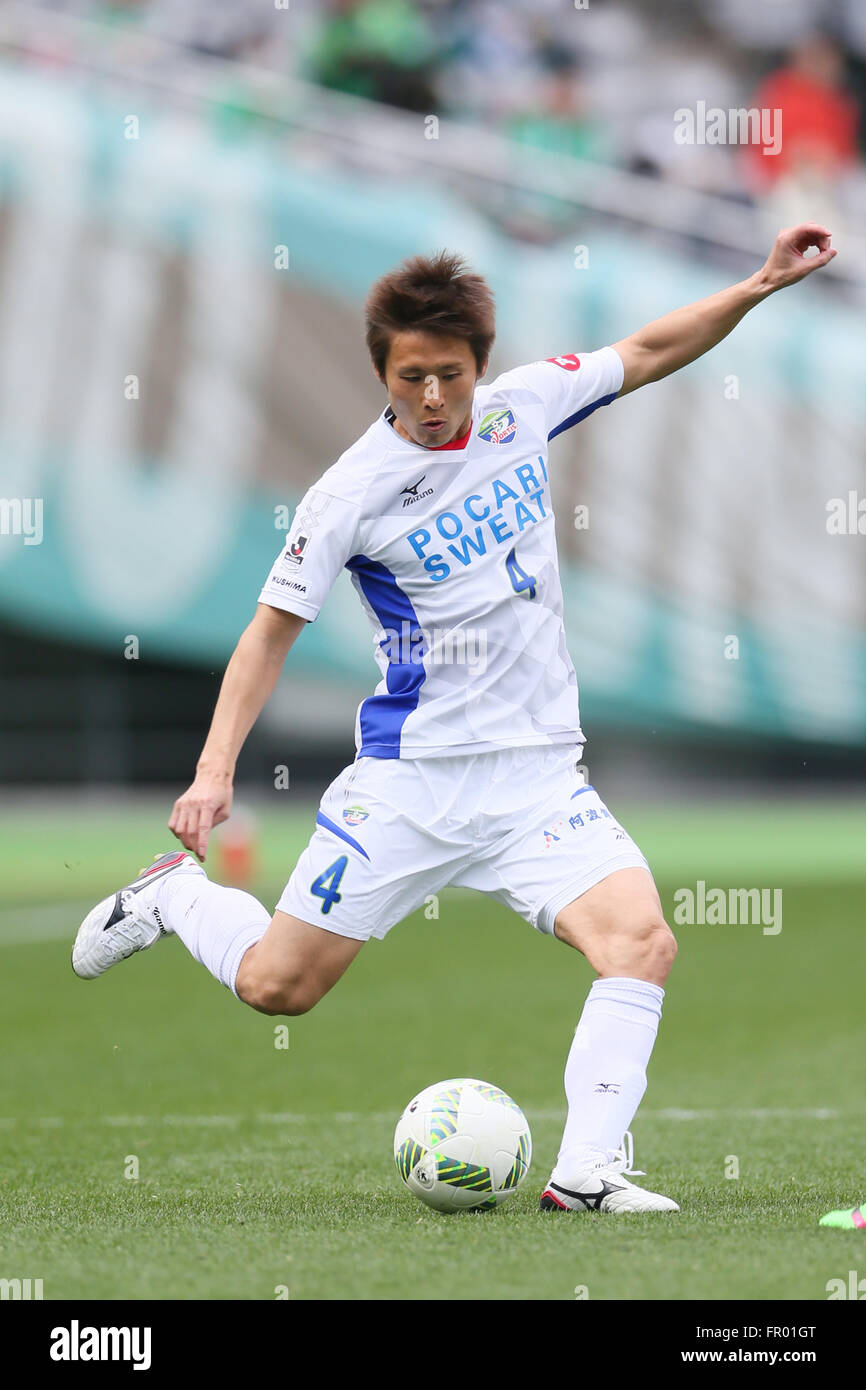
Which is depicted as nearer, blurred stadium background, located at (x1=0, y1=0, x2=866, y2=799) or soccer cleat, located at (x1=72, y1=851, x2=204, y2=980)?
soccer cleat, located at (x1=72, y1=851, x2=204, y2=980)

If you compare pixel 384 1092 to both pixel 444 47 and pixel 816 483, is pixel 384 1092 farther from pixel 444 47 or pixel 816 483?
pixel 444 47

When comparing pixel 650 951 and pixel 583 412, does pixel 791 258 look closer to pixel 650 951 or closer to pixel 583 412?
pixel 583 412

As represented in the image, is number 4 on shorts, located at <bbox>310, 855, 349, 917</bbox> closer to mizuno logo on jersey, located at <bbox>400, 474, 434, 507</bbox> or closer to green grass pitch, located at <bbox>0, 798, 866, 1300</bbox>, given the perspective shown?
green grass pitch, located at <bbox>0, 798, 866, 1300</bbox>

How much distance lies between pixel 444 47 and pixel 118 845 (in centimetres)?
1132

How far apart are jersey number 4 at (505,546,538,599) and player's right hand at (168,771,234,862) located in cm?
94

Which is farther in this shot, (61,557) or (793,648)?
(793,648)

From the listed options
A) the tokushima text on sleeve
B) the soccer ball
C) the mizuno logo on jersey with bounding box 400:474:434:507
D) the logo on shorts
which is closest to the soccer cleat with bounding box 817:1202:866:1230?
the soccer ball

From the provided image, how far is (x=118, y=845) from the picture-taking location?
18.9 metres

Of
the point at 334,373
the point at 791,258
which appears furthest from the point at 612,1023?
the point at 334,373

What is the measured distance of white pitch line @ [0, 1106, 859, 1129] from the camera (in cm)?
679

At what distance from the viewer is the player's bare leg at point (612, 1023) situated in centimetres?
485

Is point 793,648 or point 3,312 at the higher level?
point 3,312
